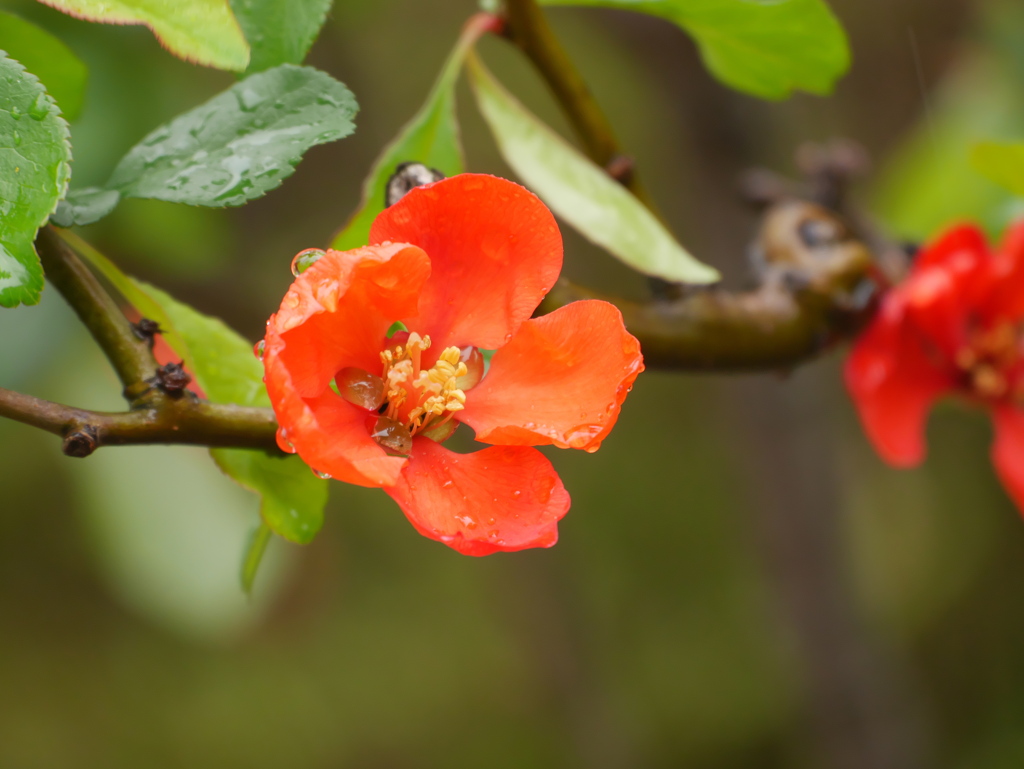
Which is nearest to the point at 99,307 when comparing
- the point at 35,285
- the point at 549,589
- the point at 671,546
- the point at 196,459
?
the point at 35,285

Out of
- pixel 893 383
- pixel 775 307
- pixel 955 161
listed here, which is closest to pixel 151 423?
pixel 775 307

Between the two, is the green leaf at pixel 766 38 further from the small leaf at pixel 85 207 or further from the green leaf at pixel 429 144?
the small leaf at pixel 85 207

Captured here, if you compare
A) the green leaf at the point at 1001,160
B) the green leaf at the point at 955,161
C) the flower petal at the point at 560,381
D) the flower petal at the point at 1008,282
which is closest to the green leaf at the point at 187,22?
the flower petal at the point at 560,381

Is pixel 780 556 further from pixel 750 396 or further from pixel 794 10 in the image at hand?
pixel 794 10

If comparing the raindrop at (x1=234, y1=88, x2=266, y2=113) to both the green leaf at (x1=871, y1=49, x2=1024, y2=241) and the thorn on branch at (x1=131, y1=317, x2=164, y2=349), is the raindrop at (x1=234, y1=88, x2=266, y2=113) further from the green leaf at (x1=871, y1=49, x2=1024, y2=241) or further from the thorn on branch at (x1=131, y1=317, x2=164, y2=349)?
the green leaf at (x1=871, y1=49, x2=1024, y2=241)

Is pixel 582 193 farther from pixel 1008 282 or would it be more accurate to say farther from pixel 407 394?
pixel 1008 282

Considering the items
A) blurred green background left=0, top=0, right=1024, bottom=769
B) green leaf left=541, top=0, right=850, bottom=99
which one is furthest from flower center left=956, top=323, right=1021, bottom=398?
blurred green background left=0, top=0, right=1024, bottom=769
